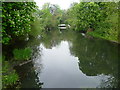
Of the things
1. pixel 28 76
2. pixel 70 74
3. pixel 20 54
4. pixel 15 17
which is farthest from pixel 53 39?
pixel 15 17

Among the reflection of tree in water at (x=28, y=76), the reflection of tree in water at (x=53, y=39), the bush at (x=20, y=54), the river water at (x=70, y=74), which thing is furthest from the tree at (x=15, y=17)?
the reflection of tree in water at (x=53, y=39)

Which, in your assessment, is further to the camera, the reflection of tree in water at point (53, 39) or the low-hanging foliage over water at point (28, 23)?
the reflection of tree in water at point (53, 39)

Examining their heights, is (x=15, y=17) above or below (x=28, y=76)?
above

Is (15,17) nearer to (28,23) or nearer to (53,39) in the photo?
(28,23)

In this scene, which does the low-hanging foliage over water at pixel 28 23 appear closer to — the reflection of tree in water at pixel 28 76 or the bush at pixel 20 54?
the bush at pixel 20 54

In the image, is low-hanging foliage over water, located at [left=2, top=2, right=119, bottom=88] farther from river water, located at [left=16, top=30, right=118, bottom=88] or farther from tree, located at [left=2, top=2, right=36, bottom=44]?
river water, located at [left=16, top=30, right=118, bottom=88]

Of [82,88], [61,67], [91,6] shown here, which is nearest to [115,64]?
[61,67]

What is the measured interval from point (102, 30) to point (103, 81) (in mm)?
22448

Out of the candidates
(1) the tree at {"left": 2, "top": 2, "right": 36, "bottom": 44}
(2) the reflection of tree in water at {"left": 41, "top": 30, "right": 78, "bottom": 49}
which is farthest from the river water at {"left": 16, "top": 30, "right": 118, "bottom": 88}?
(2) the reflection of tree in water at {"left": 41, "top": 30, "right": 78, "bottom": 49}

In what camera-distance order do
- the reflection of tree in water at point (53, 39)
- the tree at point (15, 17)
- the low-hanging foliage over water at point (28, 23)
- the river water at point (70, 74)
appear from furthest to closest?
the reflection of tree in water at point (53, 39) → the river water at point (70, 74) → the low-hanging foliage over water at point (28, 23) → the tree at point (15, 17)

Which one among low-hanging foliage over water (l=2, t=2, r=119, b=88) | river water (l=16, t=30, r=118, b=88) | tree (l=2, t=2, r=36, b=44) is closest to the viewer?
tree (l=2, t=2, r=36, b=44)

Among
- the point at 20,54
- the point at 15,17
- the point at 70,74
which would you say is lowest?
the point at 70,74

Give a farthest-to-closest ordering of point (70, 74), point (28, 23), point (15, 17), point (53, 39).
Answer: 1. point (53, 39)
2. point (70, 74)
3. point (28, 23)
4. point (15, 17)

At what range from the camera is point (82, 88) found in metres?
10.8
